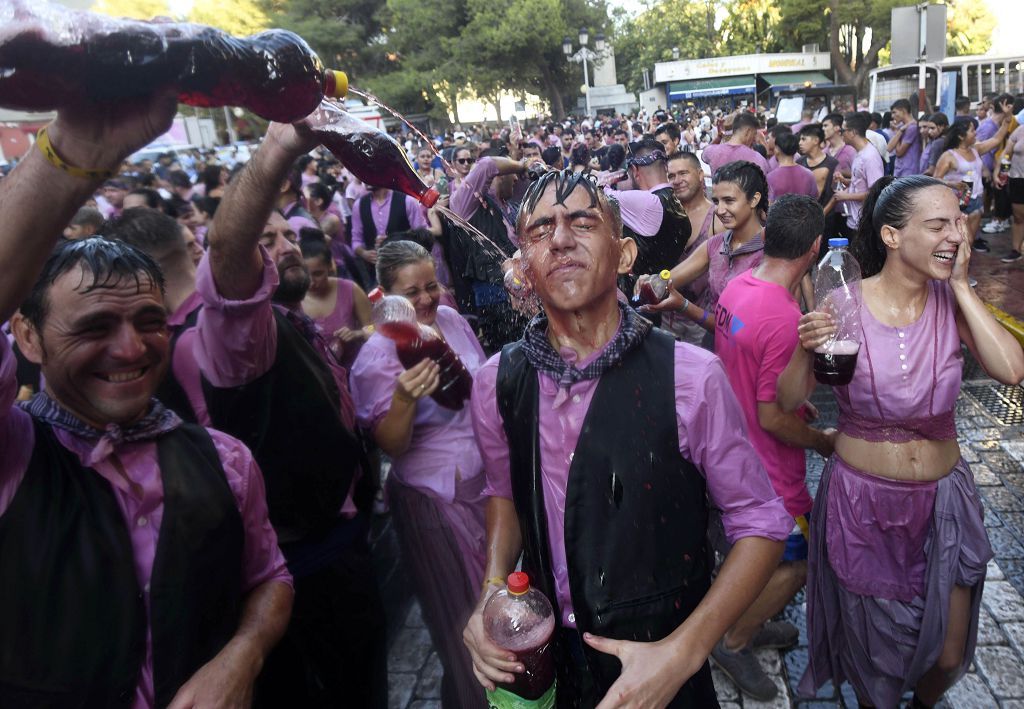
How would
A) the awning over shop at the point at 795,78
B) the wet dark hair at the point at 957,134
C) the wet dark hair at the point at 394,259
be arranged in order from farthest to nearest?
the awning over shop at the point at 795,78 < the wet dark hair at the point at 957,134 < the wet dark hair at the point at 394,259

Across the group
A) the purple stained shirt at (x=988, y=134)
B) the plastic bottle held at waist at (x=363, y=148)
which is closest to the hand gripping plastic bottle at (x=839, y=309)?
the plastic bottle held at waist at (x=363, y=148)

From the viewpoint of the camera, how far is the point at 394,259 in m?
3.15

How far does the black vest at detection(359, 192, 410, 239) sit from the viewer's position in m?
6.58

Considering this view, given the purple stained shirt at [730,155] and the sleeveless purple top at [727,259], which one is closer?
the sleeveless purple top at [727,259]

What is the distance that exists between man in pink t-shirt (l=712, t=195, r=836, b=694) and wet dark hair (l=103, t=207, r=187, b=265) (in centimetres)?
253

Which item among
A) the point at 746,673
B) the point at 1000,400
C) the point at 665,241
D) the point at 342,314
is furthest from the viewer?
the point at 1000,400

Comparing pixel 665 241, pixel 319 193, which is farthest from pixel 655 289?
pixel 319 193

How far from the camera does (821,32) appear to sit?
1492 inches

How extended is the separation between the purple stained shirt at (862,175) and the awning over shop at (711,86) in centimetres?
4103

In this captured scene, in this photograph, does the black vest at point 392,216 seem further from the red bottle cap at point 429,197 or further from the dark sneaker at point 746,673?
the dark sneaker at point 746,673

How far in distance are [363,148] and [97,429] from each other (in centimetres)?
101

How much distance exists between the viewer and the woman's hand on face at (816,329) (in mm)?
2420

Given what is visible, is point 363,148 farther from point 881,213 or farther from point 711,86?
point 711,86

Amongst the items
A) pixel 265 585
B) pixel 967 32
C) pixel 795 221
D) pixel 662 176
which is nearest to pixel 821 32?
pixel 967 32
